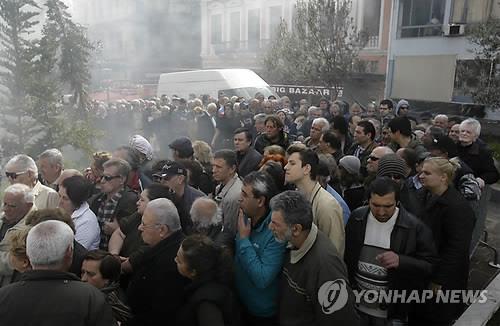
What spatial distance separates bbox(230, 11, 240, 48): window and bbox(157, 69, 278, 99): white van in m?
2.64

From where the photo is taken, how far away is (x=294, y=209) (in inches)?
75.6

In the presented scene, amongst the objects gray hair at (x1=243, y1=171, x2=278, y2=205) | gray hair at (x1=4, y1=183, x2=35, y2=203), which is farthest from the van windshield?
gray hair at (x1=243, y1=171, x2=278, y2=205)

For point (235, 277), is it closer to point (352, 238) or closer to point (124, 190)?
point (352, 238)

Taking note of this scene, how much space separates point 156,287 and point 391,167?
5.58 feet

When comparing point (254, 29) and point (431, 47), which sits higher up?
point (254, 29)

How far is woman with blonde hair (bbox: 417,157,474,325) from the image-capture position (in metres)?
2.56

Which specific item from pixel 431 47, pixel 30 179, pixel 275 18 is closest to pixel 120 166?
pixel 30 179

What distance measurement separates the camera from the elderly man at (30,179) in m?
3.09

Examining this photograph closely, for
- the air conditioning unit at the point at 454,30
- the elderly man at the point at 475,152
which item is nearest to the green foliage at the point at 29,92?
the elderly man at the point at 475,152

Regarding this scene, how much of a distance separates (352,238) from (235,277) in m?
0.71

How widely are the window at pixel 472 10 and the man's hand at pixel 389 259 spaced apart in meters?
13.4

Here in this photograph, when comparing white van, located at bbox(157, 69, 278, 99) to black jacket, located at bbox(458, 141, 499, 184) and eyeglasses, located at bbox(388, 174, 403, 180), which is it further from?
eyeglasses, located at bbox(388, 174, 403, 180)

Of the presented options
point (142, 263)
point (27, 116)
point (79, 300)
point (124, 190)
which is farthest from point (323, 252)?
point (27, 116)

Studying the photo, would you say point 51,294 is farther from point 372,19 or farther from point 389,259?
point 372,19
